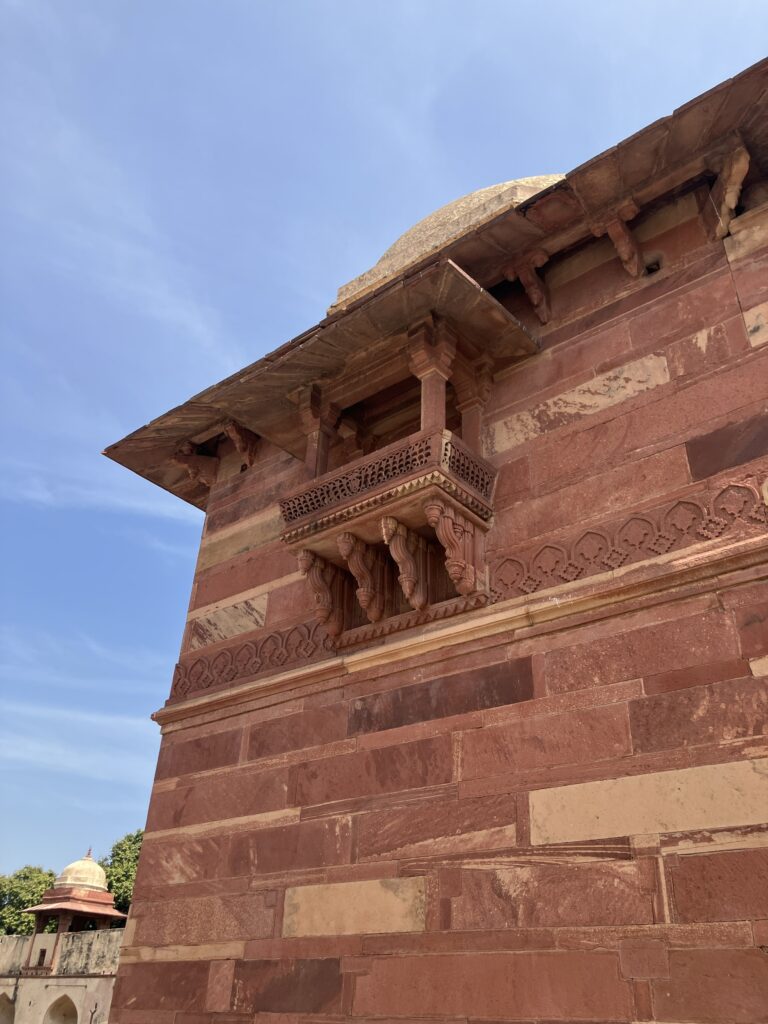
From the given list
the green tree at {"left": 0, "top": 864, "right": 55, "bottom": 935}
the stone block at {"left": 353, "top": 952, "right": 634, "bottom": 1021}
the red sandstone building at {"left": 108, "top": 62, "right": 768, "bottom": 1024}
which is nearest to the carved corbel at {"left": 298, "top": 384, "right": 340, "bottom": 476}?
the red sandstone building at {"left": 108, "top": 62, "right": 768, "bottom": 1024}

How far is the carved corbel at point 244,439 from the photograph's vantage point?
7.18 meters

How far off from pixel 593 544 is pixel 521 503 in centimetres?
65

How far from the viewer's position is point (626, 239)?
5.24 m

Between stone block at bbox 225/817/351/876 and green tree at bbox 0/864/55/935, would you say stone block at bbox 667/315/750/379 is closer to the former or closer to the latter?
stone block at bbox 225/817/351/876

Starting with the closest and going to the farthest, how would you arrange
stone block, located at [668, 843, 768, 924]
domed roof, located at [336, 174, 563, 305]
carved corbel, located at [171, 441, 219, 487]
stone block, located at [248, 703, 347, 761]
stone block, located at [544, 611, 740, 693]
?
1. stone block, located at [668, 843, 768, 924]
2. stone block, located at [544, 611, 740, 693]
3. stone block, located at [248, 703, 347, 761]
4. domed roof, located at [336, 174, 563, 305]
5. carved corbel, located at [171, 441, 219, 487]

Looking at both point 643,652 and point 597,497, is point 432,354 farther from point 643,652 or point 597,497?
point 643,652

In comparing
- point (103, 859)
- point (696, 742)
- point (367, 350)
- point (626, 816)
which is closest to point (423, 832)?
point (626, 816)

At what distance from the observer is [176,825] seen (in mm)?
5609

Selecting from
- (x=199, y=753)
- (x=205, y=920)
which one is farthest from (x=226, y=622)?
(x=205, y=920)

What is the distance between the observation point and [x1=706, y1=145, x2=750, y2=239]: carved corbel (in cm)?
481

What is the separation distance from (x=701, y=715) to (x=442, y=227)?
525 centimetres

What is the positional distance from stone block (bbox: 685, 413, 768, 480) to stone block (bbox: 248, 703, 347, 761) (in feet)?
8.47

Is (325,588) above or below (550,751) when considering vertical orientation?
above

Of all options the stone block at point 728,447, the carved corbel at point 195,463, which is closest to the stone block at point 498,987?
the stone block at point 728,447
